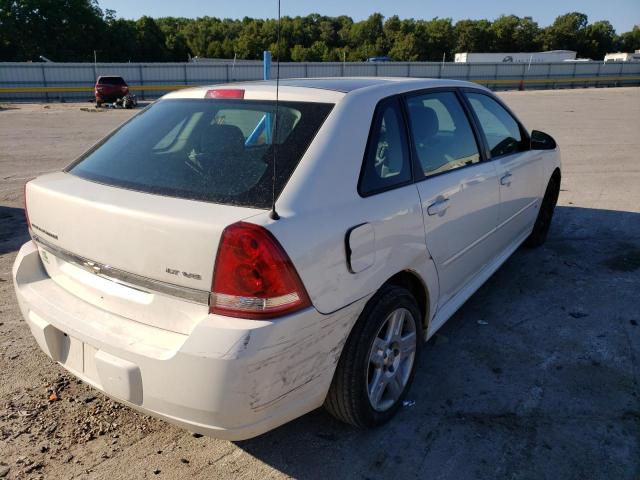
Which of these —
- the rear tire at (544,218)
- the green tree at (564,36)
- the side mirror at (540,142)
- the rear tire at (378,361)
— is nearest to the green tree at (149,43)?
the green tree at (564,36)

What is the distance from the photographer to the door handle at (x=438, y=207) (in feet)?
9.27

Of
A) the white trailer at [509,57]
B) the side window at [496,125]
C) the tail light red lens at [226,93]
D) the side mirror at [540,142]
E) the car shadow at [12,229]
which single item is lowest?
the car shadow at [12,229]

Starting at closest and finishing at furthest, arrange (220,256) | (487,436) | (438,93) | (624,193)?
(220,256) → (487,436) → (438,93) → (624,193)

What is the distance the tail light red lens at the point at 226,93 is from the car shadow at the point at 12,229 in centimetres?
332

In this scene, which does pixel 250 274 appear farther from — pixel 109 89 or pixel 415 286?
pixel 109 89

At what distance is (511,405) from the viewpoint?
288cm

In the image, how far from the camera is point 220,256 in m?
1.96

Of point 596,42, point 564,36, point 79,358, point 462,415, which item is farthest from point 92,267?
point 596,42

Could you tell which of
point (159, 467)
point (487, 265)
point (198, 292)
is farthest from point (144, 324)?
point (487, 265)

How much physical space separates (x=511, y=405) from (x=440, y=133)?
161cm

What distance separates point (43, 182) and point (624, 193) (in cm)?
759

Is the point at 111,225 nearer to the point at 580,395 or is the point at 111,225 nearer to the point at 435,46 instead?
the point at 580,395

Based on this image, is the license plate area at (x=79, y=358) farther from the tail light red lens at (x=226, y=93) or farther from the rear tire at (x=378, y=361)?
the tail light red lens at (x=226, y=93)

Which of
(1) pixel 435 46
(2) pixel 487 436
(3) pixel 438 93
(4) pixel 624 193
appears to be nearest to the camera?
(2) pixel 487 436
